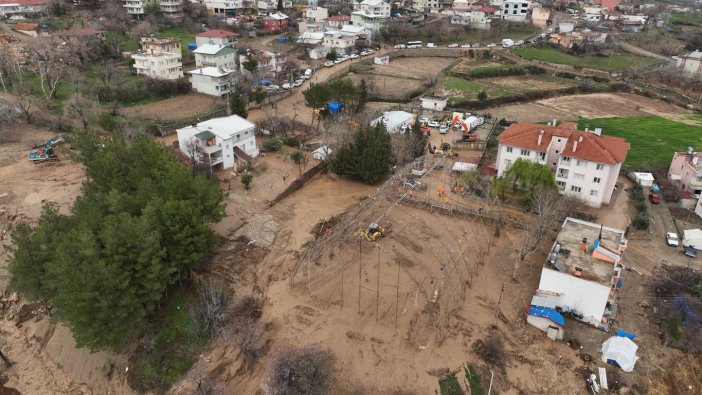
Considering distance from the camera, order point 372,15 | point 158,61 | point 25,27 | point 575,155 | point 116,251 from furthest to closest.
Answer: point 372,15
point 25,27
point 158,61
point 575,155
point 116,251

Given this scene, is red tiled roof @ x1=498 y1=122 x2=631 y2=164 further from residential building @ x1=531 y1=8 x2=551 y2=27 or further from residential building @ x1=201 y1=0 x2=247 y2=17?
residential building @ x1=201 y1=0 x2=247 y2=17

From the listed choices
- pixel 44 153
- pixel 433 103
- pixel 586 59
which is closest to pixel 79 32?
pixel 44 153

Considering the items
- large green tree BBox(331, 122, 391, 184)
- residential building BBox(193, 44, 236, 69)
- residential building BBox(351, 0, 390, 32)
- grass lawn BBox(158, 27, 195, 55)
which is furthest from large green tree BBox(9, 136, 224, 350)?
residential building BBox(351, 0, 390, 32)

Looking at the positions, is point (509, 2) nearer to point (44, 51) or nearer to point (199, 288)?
point (44, 51)

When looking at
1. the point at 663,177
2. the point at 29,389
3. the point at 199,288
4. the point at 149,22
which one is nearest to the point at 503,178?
the point at 663,177

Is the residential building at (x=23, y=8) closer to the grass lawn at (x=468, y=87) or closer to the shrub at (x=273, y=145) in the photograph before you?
the shrub at (x=273, y=145)

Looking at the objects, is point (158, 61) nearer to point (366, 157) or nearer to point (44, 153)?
point (44, 153)
